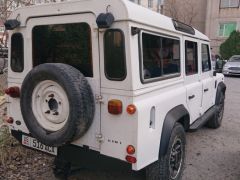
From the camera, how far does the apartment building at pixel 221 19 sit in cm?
3061

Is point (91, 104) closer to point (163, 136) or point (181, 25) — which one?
point (163, 136)

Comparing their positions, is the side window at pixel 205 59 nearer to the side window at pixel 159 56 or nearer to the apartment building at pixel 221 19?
the side window at pixel 159 56

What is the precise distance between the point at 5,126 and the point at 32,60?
6.80 feet

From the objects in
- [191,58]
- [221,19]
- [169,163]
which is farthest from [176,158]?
[221,19]

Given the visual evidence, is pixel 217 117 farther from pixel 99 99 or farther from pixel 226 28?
pixel 226 28

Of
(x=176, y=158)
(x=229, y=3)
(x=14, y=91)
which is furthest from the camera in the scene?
(x=229, y=3)

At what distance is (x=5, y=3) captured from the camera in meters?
8.55

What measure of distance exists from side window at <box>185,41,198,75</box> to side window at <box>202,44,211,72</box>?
52 centimetres

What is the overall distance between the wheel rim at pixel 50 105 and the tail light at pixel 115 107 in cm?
43

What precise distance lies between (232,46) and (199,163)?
2437 cm

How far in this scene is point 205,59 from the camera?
17.7 feet

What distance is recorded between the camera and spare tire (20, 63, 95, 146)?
281cm

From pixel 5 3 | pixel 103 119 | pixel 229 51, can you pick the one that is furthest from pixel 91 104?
pixel 229 51

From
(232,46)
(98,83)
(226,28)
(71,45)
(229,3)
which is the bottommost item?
(98,83)
